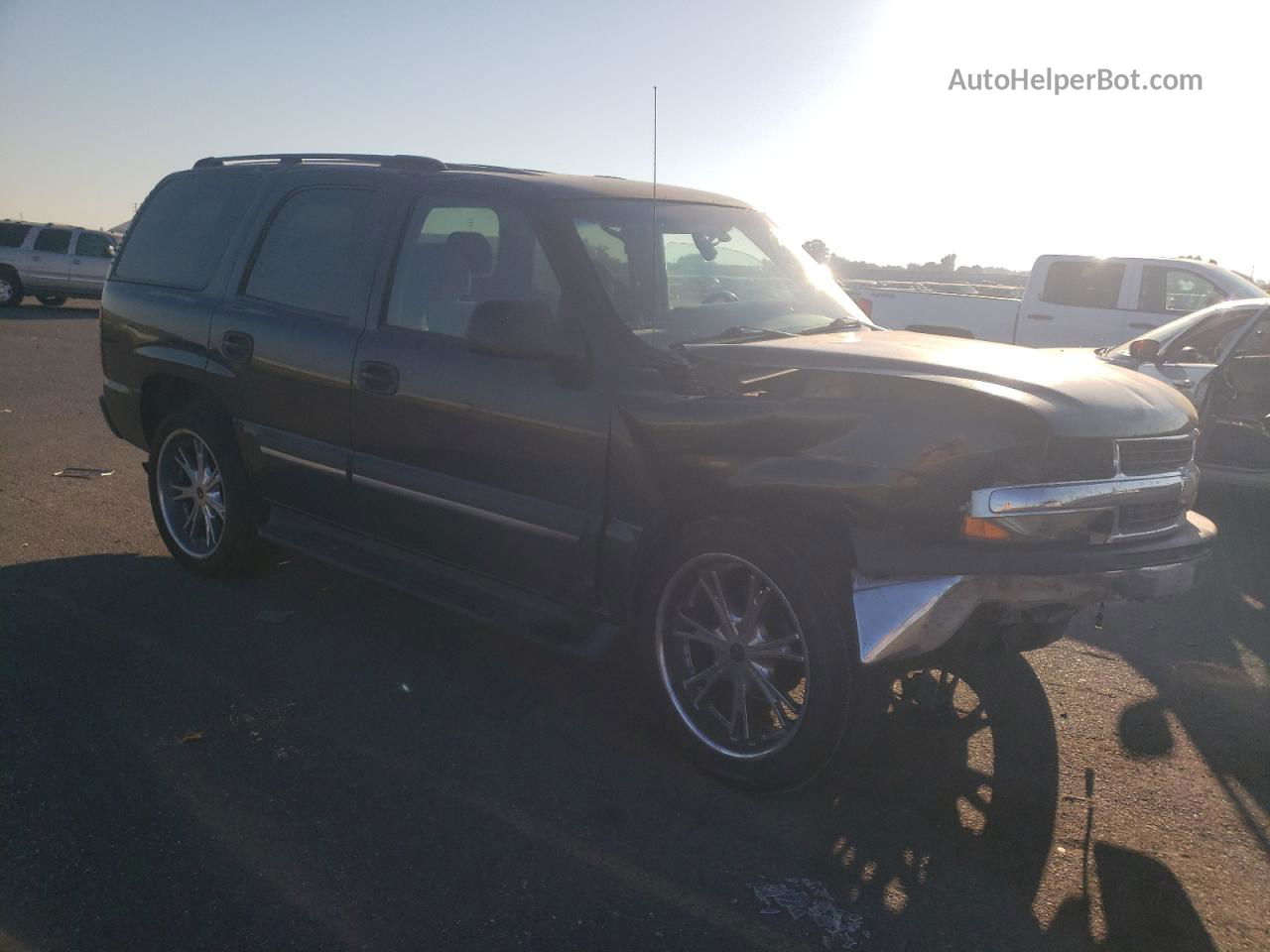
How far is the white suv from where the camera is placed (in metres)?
24.5

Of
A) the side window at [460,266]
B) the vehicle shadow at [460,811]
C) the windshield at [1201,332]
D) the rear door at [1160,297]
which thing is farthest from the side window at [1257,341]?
the side window at [460,266]

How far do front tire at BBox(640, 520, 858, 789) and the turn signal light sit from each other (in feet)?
1.27

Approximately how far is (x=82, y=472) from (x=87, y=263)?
20064 millimetres

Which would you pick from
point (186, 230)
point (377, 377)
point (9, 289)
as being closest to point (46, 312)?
point (9, 289)

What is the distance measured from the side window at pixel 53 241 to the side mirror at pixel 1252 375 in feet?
80.3

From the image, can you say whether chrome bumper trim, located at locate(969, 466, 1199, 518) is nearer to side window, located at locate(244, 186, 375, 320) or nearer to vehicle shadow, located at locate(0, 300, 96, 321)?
side window, located at locate(244, 186, 375, 320)

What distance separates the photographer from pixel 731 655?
11.7ft

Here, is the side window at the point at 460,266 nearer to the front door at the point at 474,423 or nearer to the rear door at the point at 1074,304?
the front door at the point at 474,423

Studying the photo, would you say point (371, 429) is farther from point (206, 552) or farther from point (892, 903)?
point (892, 903)

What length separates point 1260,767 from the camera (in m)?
3.81

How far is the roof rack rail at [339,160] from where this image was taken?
4816 mm

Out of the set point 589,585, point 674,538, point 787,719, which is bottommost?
point 787,719

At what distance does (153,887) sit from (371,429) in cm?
209

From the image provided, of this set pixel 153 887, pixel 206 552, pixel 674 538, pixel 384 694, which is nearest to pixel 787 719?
pixel 674 538
